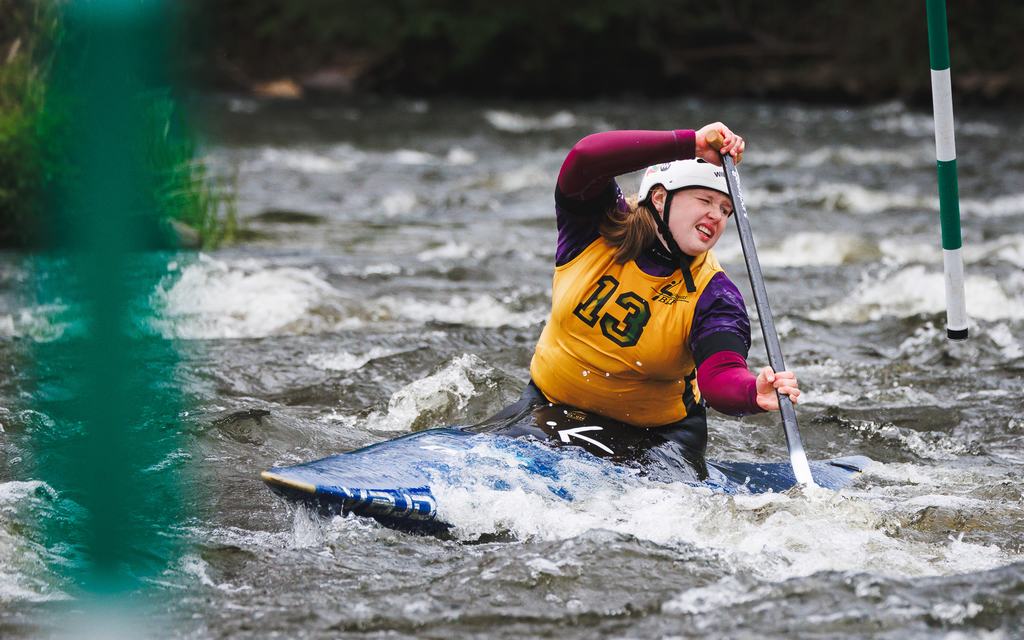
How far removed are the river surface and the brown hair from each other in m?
0.72

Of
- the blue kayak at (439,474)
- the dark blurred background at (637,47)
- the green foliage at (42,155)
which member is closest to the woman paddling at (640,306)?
the blue kayak at (439,474)

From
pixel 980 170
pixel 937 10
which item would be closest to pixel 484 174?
pixel 980 170

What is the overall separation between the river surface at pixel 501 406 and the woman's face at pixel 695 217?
747 millimetres

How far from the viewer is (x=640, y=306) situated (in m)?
4.04

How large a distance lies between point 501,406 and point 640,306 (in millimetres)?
1509

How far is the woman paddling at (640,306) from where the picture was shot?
155 inches

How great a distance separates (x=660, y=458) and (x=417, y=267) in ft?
15.3

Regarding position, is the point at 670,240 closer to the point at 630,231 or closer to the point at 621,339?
the point at 630,231

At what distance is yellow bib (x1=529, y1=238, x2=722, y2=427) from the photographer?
4.02 meters

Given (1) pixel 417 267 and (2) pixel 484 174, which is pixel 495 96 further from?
(1) pixel 417 267

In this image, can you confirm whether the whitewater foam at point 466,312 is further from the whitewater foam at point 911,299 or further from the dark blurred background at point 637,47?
the dark blurred background at point 637,47

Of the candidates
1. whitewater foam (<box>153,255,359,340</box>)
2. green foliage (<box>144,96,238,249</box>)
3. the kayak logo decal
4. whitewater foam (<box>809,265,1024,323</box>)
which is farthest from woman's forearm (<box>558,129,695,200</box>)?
green foliage (<box>144,96,238,249</box>)

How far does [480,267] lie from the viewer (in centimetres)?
855

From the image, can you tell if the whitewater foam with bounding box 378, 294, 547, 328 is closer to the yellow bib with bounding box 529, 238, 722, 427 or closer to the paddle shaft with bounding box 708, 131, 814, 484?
the yellow bib with bounding box 529, 238, 722, 427
